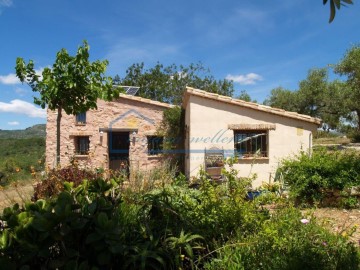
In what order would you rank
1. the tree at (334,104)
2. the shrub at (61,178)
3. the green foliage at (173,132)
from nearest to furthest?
the shrub at (61,178) < the green foliage at (173,132) < the tree at (334,104)

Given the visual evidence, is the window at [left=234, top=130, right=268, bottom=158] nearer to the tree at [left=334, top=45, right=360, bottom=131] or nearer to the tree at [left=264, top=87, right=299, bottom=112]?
the tree at [left=334, top=45, right=360, bottom=131]

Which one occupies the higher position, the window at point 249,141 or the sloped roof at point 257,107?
the sloped roof at point 257,107

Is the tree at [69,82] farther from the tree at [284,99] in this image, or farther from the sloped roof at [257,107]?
the tree at [284,99]

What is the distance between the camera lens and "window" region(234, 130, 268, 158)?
422 inches

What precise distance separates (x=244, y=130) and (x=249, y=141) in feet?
1.48

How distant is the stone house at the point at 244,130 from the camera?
1040cm

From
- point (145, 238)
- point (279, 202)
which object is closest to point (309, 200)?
point (279, 202)

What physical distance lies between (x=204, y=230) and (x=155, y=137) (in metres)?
11.3

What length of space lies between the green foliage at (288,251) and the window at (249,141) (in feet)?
27.2

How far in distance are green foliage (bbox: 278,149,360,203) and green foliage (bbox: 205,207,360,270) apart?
3880mm

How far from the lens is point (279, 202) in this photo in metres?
3.20

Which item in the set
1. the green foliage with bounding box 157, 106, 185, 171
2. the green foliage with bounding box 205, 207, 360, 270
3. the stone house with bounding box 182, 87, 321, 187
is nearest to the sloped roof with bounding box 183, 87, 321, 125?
the stone house with bounding box 182, 87, 321, 187

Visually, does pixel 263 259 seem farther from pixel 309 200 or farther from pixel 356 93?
pixel 356 93

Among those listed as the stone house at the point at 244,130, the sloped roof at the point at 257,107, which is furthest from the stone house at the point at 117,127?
the sloped roof at the point at 257,107
